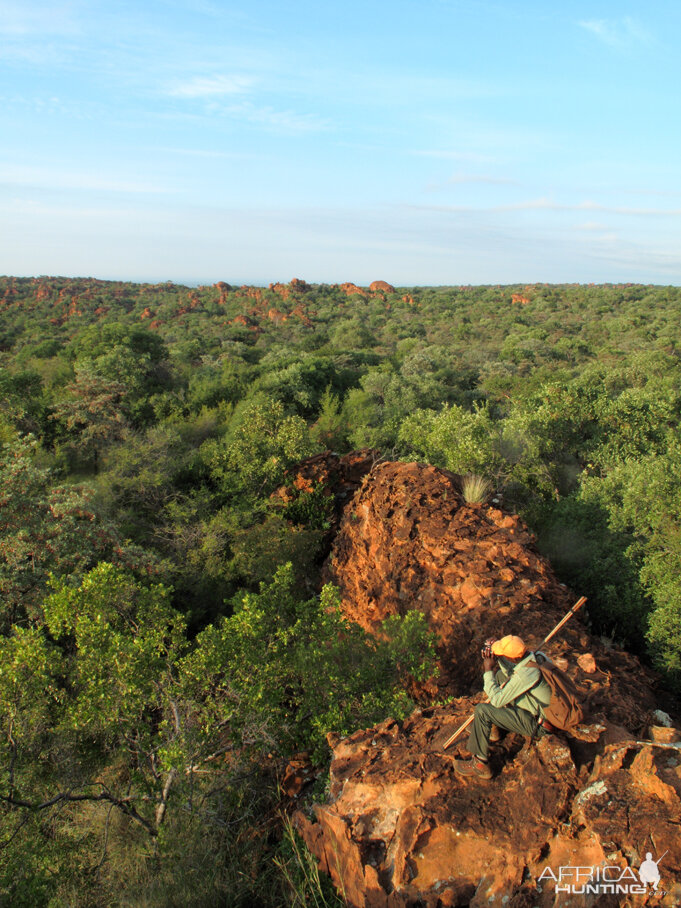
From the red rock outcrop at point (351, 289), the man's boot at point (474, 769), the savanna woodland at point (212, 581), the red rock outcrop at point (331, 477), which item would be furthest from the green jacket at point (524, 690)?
the red rock outcrop at point (351, 289)

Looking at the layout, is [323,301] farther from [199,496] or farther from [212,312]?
[199,496]

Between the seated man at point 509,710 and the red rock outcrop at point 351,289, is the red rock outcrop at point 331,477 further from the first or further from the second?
the red rock outcrop at point 351,289

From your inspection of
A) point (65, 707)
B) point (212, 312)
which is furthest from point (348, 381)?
point (212, 312)

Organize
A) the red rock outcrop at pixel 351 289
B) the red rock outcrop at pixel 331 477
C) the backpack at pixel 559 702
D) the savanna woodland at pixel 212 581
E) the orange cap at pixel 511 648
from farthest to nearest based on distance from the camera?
the red rock outcrop at pixel 351 289 → the red rock outcrop at pixel 331 477 → the savanna woodland at pixel 212 581 → the orange cap at pixel 511 648 → the backpack at pixel 559 702

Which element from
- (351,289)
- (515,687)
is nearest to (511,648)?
(515,687)

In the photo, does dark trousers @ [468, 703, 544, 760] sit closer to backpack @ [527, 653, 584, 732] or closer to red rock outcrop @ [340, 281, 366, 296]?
backpack @ [527, 653, 584, 732]

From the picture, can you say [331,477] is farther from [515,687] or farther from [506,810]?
[506,810]
